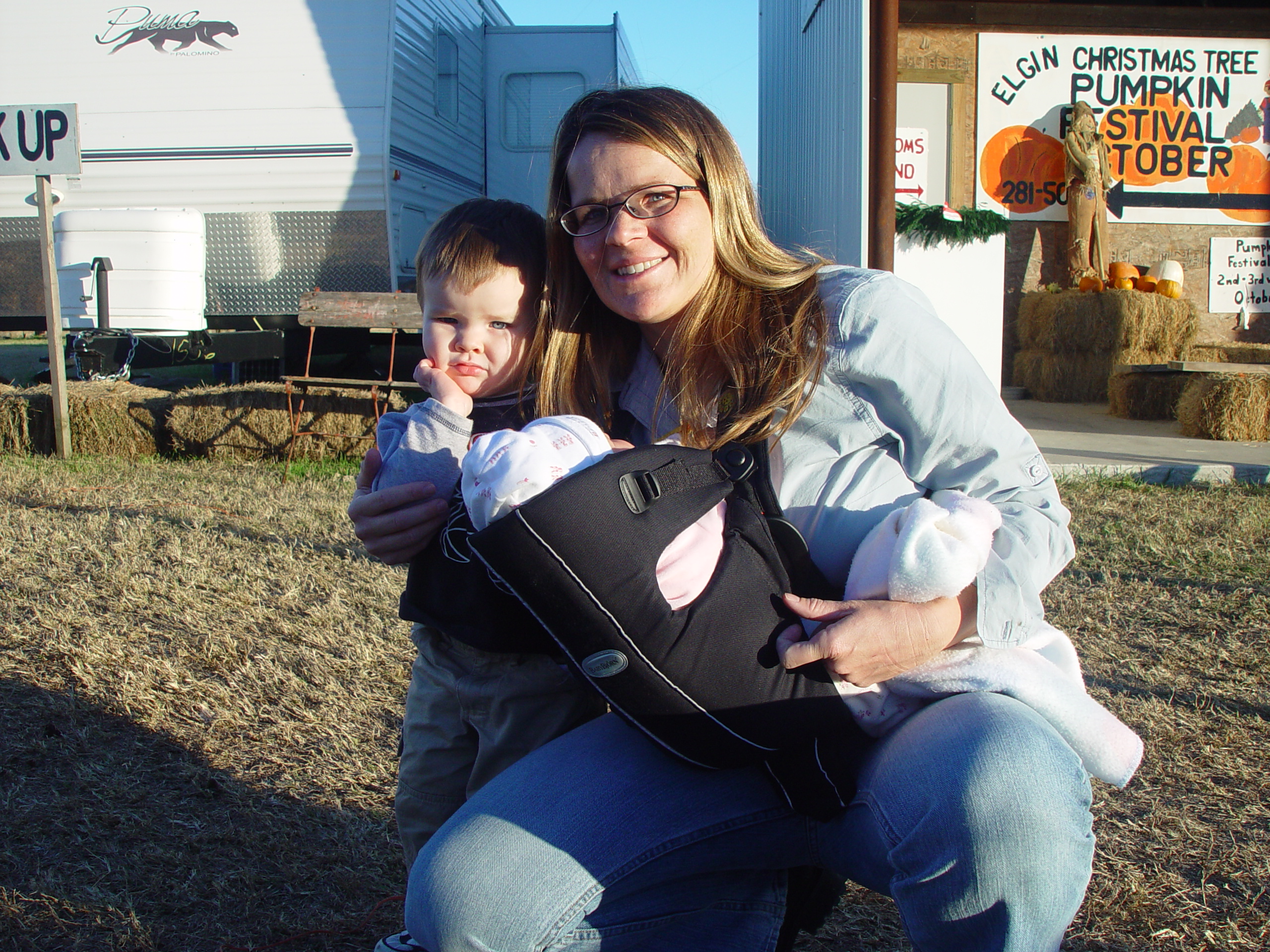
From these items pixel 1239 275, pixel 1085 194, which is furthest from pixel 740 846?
pixel 1239 275

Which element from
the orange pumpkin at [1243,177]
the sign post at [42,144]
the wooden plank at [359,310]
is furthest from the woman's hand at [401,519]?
the orange pumpkin at [1243,177]

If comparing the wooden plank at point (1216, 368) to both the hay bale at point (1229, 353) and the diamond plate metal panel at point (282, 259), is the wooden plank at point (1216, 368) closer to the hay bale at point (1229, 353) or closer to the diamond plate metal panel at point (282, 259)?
the hay bale at point (1229, 353)

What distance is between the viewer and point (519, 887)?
4.21ft

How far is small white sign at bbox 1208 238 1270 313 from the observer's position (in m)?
9.20

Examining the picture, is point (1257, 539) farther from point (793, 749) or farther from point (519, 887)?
point (519, 887)

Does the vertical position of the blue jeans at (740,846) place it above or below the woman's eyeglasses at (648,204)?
below

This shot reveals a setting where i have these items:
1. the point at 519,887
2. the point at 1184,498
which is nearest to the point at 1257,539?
the point at 1184,498

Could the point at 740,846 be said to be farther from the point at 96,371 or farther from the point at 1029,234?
the point at 1029,234

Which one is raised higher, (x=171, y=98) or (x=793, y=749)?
(x=171, y=98)

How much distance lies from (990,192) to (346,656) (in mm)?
7747

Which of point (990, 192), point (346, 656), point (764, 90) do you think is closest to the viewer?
point (346, 656)

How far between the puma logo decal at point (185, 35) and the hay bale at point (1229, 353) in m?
8.20

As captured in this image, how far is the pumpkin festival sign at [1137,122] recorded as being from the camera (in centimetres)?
873

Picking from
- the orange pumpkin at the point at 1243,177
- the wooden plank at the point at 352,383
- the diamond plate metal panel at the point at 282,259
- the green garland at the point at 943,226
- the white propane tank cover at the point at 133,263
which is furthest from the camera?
the orange pumpkin at the point at 1243,177
